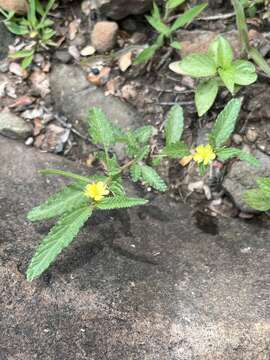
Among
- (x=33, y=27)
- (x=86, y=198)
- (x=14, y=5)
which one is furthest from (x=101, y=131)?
(x=14, y=5)

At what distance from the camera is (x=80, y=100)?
2.60 meters

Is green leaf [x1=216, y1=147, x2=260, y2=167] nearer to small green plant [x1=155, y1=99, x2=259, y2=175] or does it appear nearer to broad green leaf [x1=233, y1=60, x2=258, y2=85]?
small green plant [x1=155, y1=99, x2=259, y2=175]

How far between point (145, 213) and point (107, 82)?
0.81 metres

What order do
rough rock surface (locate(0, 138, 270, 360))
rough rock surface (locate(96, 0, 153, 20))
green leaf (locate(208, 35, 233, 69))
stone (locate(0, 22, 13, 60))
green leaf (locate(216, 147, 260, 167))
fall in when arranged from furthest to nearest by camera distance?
1. stone (locate(0, 22, 13, 60))
2. rough rock surface (locate(96, 0, 153, 20))
3. green leaf (locate(208, 35, 233, 69))
4. green leaf (locate(216, 147, 260, 167))
5. rough rock surface (locate(0, 138, 270, 360))

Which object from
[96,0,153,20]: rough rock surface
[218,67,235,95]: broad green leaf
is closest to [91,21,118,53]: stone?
[96,0,153,20]: rough rock surface

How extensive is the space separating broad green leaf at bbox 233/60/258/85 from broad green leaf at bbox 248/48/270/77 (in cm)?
7

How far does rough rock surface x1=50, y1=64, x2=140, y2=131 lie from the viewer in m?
2.52

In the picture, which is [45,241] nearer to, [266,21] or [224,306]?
[224,306]

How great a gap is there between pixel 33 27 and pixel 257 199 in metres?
1.43

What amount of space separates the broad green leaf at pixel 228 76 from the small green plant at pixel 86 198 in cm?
38

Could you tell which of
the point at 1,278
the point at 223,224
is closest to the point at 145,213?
the point at 223,224

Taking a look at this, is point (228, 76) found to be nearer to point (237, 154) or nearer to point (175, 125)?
point (175, 125)

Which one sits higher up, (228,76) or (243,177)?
(228,76)

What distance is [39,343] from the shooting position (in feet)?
5.16
